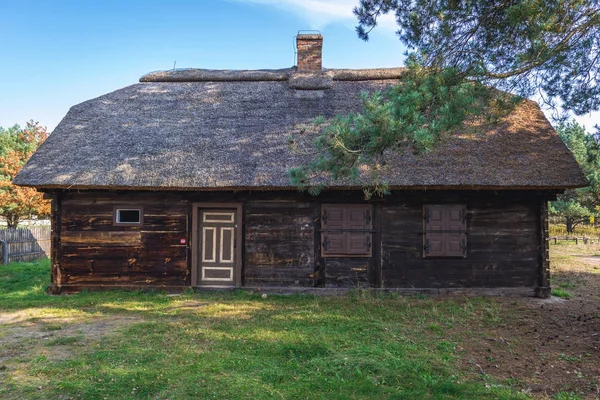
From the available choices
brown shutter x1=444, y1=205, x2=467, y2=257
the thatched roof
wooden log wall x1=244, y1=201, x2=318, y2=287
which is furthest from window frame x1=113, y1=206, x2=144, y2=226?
brown shutter x1=444, y1=205, x2=467, y2=257

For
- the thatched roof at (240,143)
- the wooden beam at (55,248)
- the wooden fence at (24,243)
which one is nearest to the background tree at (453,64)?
the thatched roof at (240,143)

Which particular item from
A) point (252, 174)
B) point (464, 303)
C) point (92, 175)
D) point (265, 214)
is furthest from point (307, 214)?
point (92, 175)

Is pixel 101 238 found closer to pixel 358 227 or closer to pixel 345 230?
pixel 345 230

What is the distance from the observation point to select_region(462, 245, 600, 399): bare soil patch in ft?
14.8

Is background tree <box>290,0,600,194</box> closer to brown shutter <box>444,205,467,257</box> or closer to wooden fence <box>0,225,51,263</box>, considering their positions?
brown shutter <box>444,205,467,257</box>

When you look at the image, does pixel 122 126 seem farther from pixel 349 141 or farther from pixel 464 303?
pixel 464 303

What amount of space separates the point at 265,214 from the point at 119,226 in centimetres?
335

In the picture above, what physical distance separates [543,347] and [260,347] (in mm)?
3913

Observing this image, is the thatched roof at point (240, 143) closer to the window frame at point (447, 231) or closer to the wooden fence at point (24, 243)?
the window frame at point (447, 231)

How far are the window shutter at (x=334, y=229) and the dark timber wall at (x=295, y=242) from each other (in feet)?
0.49

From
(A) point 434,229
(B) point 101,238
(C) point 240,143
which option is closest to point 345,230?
(A) point 434,229

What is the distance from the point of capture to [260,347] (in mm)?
5477

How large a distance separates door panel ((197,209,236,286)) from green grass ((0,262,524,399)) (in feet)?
1.92

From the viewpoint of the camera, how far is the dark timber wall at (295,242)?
30.6ft
